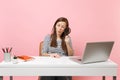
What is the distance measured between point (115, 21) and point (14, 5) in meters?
1.50

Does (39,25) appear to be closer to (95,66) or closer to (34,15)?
(34,15)

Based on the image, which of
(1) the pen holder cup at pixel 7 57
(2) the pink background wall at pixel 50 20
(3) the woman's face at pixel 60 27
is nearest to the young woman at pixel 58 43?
(3) the woman's face at pixel 60 27

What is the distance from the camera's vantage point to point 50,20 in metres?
3.37

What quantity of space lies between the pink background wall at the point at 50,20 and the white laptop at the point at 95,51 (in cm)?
109

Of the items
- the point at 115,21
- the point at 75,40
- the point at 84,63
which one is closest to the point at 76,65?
the point at 84,63

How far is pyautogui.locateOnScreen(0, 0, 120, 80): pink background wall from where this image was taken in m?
3.35

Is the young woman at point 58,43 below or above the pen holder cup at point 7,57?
above

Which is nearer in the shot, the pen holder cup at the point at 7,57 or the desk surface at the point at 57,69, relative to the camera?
the desk surface at the point at 57,69

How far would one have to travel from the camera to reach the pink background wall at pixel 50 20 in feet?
11.0

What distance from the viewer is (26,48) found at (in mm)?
3418

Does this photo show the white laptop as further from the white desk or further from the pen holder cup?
the pen holder cup

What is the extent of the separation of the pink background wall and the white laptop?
3.59ft

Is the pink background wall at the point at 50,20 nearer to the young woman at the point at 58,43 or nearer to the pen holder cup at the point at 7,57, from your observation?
the young woman at the point at 58,43

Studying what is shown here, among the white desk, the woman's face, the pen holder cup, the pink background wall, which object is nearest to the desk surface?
the white desk
